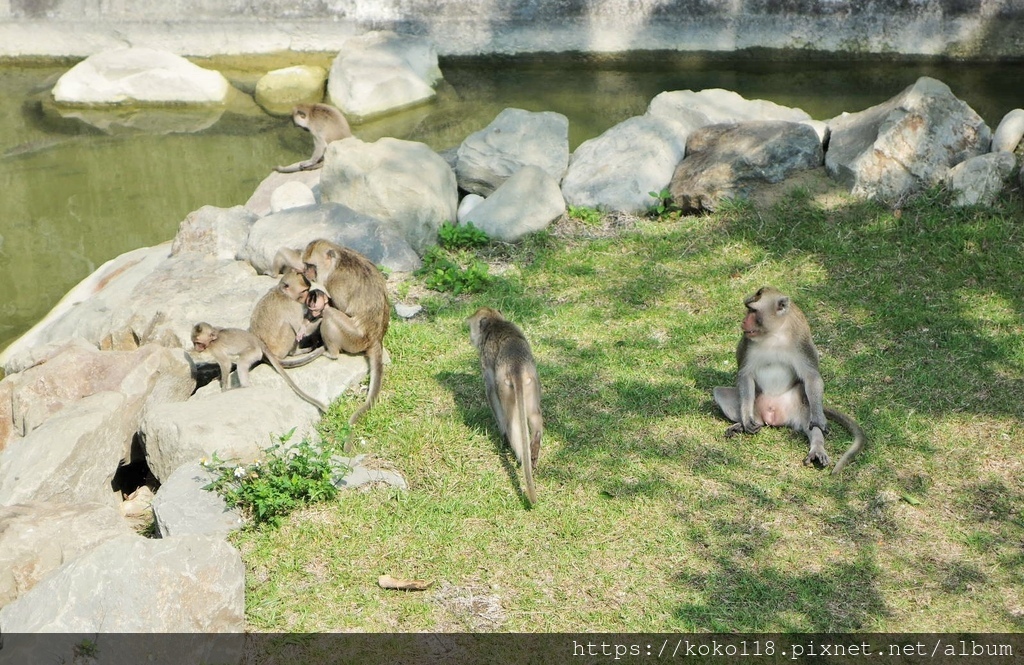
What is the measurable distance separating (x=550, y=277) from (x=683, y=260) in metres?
1.19

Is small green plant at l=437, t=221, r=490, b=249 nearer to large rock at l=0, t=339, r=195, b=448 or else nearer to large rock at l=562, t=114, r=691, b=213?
large rock at l=562, t=114, r=691, b=213

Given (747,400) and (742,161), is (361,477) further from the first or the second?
(742,161)

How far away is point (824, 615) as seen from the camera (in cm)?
507

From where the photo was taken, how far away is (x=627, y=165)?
33.3 feet

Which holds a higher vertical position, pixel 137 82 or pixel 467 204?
pixel 137 82

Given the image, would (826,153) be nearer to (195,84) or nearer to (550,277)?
(550,277)

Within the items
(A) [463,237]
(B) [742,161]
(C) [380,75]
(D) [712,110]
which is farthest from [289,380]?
(C) [380,75]

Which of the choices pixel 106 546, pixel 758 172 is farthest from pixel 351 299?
pixel 758 172

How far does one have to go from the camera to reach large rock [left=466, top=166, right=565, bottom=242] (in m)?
9.56

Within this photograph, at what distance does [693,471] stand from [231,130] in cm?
1105

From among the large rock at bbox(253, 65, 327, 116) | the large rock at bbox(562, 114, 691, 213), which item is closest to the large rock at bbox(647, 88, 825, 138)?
the large rock at bbox(562, 114, 691, 213)

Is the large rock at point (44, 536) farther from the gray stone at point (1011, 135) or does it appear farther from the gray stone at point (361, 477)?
the gray stone at point (1011, 135)

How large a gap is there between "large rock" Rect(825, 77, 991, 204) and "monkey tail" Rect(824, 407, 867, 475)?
11.8 feet

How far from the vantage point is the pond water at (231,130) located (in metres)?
12.7
